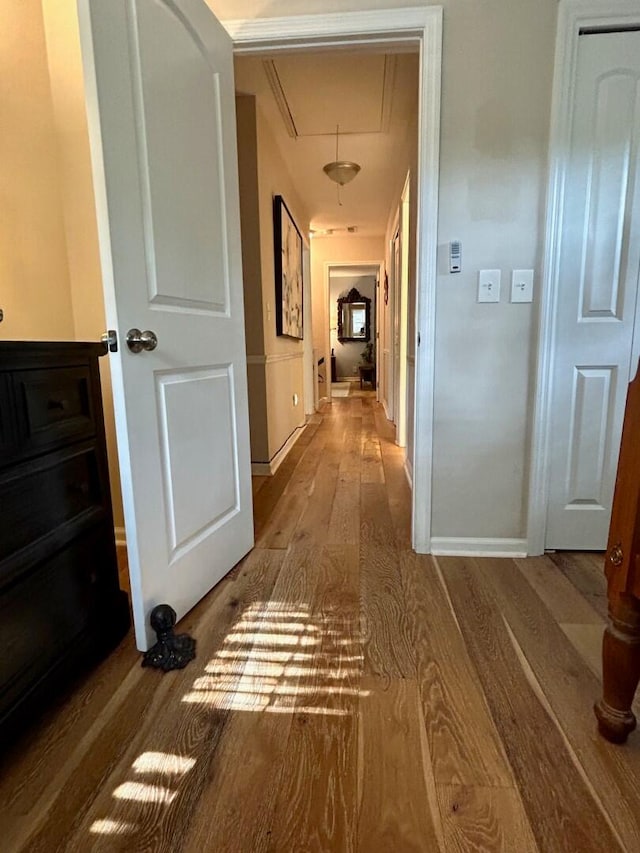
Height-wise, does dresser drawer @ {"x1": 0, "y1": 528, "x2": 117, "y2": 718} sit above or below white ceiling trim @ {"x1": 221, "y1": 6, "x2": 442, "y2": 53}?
below

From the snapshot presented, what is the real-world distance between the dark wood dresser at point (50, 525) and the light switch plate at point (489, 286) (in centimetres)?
135

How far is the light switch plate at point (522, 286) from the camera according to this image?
1.69m

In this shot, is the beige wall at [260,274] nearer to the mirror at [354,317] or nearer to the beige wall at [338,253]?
the beige wall at [338,253]

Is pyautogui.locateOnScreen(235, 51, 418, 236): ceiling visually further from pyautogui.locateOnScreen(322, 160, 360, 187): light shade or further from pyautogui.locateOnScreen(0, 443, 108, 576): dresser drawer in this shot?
pyautogui.locateOnScreen(0, 443, 108, 576): dresser drawer

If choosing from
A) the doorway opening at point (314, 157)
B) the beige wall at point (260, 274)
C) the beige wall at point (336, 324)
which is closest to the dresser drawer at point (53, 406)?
the doorway opening at point (314, 157)

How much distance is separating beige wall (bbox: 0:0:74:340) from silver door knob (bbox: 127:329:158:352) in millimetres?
608

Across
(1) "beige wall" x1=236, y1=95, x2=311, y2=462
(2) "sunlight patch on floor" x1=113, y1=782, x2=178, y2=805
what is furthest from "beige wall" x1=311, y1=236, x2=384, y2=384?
(2) "sunlight patch on floor" x1=113, y1=782, x2=178, y2=805

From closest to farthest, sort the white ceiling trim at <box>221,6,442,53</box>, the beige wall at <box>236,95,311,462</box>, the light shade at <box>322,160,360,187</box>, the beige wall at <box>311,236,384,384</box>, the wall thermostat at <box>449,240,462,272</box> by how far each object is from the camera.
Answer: the white ceiling trim at <box>221,6,442,53</box> → the wall thermostat at <box>449,240,462,272</box> → the beige wall at <box>236,95,311,462</box> → the light shade at <box>322,160,360,187</box> → the beige wall at <box>311,236,384,384</box>

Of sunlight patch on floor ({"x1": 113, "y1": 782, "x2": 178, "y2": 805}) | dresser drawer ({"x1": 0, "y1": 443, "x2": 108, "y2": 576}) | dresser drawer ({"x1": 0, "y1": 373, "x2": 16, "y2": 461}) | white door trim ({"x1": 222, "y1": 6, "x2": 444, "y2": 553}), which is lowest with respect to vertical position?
sunlight patch on floor ({"x1": 113, "y1": 782, "x2": 178, "y2": 805})

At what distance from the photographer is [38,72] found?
157cm

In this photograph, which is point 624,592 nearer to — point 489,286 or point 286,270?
point 489,286

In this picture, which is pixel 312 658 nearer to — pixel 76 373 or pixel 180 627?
pixel 180 627

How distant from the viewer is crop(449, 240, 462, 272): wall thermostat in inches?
66.5

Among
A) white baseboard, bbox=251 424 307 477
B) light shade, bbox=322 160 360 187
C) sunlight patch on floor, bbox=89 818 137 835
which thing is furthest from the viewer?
light shade, bbox=322 160 360 187
